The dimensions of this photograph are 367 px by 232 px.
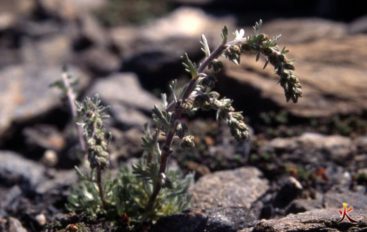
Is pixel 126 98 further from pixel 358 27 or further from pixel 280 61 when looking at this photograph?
pixel 358 27

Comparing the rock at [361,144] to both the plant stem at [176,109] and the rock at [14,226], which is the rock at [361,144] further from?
the rock at [14,226]

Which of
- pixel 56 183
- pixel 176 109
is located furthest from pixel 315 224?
pixel 56 183

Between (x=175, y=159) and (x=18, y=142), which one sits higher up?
(x=175, y=159)

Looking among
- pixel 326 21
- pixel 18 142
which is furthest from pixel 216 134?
pixel 326 21

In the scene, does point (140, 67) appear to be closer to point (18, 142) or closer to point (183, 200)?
point (18, 142)

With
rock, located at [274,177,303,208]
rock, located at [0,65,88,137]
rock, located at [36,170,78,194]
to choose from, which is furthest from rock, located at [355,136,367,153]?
rock, located at [0,65,88,137]

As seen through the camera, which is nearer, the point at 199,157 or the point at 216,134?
the point at 199,157

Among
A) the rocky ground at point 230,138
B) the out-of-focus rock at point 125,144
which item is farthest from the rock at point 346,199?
the out-of-focus rock at point 125,144
